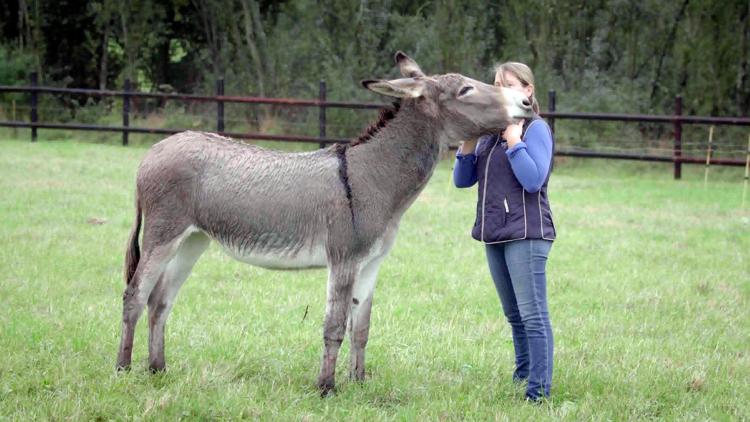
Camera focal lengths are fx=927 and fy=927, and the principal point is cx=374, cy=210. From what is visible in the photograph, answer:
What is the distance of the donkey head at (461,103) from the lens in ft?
17.0

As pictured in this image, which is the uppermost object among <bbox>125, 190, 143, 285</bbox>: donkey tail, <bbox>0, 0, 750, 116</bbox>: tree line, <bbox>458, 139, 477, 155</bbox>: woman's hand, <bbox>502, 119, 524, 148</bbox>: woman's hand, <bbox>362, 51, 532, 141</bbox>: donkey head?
<bbox>0, 0, 750, 116</bbox>: tree line

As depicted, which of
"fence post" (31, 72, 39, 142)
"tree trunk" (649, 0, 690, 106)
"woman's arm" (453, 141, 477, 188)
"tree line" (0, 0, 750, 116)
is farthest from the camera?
"tree trunk" (649, 0, 690, 106)

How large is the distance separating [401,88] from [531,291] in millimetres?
1359

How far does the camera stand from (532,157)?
512cm

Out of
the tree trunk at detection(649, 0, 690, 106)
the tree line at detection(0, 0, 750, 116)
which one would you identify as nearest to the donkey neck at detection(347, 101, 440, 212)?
the tree line at detection(0, 0, 750, 116)

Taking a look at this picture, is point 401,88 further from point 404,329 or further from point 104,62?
point 104,62

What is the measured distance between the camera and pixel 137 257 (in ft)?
18.6

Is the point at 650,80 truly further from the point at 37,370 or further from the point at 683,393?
the point at 37,370

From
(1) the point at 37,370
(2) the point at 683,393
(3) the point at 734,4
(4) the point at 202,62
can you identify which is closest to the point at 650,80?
(3) the point at 734,4

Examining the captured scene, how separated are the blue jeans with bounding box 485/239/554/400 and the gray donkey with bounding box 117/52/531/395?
666mm

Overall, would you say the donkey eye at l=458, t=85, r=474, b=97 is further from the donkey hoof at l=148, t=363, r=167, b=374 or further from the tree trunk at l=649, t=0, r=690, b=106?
the tree trunk at l=649, t=0, r=690, b=106

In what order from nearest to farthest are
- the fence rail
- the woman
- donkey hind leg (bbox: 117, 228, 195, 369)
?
the woman → donkey hind leg (bbox: 117, 228, 195, 369) → the fence rail

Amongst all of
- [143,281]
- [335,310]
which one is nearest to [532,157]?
[335,310]

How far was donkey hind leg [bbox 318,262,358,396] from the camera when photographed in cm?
522
